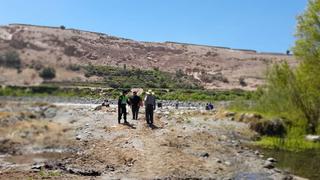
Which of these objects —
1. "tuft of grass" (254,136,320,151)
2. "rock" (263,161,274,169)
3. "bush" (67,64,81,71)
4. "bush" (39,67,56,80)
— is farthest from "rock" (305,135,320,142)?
"bush" (39,67,56,80)

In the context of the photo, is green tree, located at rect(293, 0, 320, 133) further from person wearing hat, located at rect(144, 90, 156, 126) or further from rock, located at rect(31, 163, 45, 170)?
rock, located at rect(31, 163, 45, 170)

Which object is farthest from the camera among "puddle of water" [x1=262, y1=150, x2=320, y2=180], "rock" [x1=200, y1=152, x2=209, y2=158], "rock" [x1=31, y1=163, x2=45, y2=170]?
"rock" [x1=200, y1=152, x2=209, y2=158]

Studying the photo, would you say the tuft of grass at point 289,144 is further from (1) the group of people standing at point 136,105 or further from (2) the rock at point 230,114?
(2) the rock at point 230,114

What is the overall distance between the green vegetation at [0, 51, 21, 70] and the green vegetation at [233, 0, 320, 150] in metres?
23.4

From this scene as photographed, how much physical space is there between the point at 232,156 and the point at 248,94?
3664 cm

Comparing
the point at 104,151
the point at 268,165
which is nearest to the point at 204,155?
the point at 268,165

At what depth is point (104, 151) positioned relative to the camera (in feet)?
75.9

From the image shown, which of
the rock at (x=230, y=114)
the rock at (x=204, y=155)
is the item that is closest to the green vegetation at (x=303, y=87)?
the rock at (x=204, y=155)

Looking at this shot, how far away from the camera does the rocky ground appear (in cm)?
1132

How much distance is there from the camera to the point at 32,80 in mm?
9047

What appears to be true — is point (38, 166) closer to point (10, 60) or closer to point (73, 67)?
point (73, 67)

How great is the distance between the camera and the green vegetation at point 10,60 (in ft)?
29.7

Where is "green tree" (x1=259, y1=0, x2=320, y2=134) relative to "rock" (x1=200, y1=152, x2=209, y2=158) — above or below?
above

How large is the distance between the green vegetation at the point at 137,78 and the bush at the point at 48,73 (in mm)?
622
